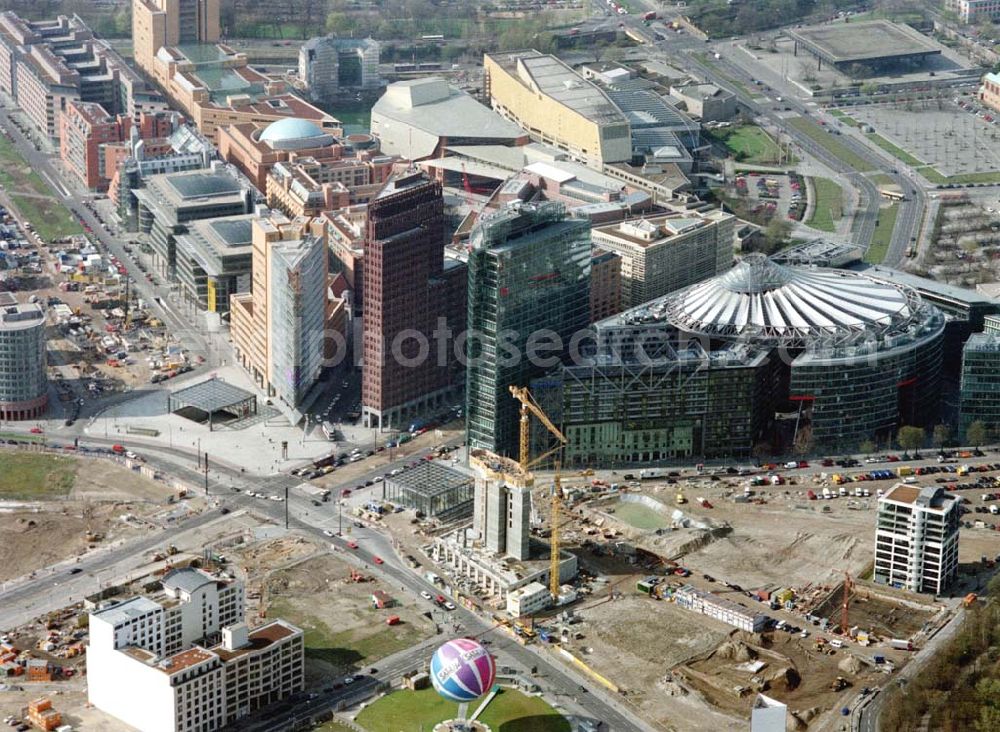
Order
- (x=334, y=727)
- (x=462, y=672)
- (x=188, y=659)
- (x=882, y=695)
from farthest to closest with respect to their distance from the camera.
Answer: (x=882, y=695), (x=334, y=727), (x=462, y=672), (x=188, y=659)

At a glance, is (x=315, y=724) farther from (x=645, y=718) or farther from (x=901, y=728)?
(x=901, y=728)

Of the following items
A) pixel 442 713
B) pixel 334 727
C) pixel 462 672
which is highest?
pixel 462 672

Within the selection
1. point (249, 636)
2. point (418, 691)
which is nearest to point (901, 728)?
point (418, 691)

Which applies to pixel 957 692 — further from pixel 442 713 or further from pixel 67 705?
pixel 67 705

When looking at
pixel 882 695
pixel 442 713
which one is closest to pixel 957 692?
pixel 882 695

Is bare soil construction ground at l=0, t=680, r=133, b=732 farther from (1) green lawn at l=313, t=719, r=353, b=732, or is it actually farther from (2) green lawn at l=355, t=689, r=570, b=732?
(2) green lawn at l=355, t=689, r=570, b=732

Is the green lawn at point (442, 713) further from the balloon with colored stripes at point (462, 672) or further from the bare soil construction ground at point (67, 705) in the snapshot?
the bare soil construction ground at point (67, 705)

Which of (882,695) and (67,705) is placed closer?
(67,705)
